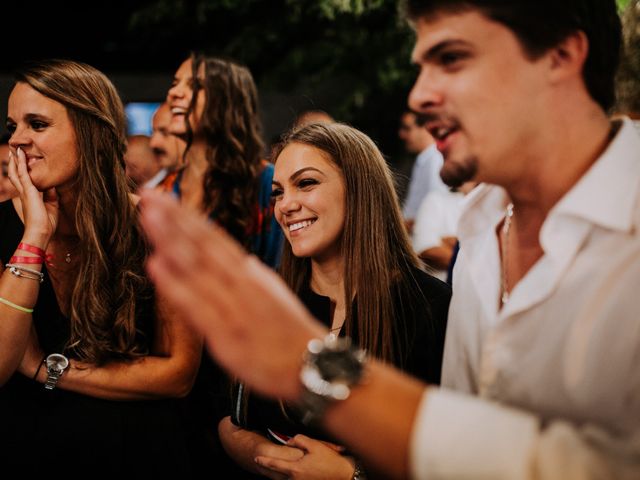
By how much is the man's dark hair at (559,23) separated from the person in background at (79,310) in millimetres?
1410

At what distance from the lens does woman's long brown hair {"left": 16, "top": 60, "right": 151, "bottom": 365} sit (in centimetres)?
223

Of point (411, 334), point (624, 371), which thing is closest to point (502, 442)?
point (624, 371)

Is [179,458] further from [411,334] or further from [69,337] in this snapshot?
[411,334]

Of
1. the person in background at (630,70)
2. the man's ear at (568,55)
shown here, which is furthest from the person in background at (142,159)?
the man's ear at (568,55)

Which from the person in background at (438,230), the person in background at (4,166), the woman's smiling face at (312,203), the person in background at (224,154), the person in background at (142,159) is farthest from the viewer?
the person in background at (142,159)

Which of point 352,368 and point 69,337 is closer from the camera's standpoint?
point 352,368

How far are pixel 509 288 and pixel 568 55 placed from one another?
1.67ft

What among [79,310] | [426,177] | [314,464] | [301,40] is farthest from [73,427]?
[301,40]

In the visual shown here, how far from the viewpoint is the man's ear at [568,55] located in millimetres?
1303

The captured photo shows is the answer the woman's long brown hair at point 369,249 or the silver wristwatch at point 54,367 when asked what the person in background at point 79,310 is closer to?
the silver wristwatch at point 54,367

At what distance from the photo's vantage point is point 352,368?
1059mm

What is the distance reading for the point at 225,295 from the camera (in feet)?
3.29

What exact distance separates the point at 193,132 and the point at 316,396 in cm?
292

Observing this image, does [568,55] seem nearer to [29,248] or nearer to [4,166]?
[29,248]
